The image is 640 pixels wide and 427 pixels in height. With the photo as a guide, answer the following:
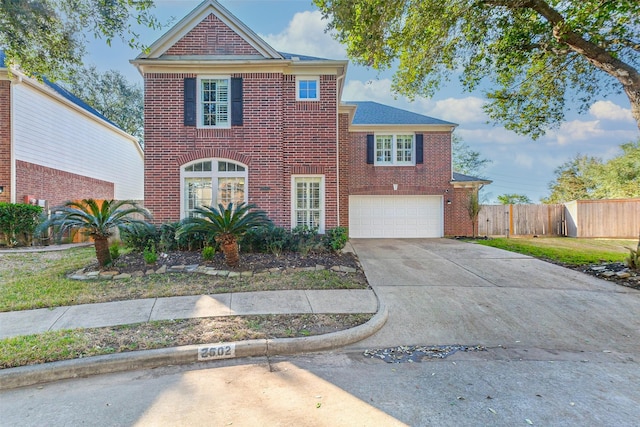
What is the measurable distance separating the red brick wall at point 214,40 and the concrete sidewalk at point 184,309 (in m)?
7.85

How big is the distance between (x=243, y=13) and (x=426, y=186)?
382 inches

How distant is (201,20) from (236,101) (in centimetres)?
284

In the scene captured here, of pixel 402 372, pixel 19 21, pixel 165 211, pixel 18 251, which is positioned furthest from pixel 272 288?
pixel 18 251

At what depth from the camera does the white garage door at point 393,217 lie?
13.9m

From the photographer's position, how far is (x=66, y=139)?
14109mm

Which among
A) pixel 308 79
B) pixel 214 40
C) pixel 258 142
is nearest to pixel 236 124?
pixel 258 142

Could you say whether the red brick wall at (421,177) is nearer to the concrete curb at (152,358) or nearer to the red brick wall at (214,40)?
the red brick wall at (214,40)

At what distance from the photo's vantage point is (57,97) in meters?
13.3

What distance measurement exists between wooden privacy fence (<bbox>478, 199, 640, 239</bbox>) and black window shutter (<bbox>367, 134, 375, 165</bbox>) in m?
6.40

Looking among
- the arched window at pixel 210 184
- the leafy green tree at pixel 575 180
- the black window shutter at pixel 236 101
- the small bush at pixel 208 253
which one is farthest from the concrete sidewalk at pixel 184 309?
the leafy green tree at pixel 575 180

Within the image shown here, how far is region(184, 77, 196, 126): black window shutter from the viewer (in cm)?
957

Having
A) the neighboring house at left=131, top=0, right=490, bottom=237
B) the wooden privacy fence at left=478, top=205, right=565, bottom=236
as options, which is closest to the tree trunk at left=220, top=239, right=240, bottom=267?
the neighboring house at left=131, top=0, right=490, bottom=237

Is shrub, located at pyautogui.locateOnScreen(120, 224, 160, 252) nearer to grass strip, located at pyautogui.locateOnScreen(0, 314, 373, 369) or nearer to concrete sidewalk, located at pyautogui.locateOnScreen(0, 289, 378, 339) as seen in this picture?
concrete sidewalk, located at pyautogui.locateOnScreen(0, 289, 378, 339)

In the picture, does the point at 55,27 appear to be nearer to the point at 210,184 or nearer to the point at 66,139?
the point at 210,184
